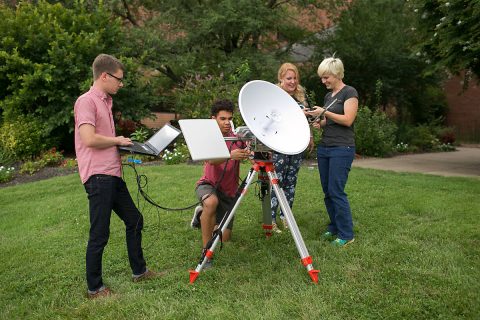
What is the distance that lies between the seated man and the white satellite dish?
454mm

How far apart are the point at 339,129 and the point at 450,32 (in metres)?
4.76

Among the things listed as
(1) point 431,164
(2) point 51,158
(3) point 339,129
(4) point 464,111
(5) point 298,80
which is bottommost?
(1) point 431,164

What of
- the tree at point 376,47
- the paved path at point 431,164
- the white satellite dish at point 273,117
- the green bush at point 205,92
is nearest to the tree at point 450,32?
the paved path at point 431,164

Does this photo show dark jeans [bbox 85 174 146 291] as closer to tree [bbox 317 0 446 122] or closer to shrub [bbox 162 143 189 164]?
shrub [bbox 162 143 189 164]

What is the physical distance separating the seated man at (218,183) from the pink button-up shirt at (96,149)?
87 centimetres

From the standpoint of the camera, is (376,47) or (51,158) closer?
(51,158)

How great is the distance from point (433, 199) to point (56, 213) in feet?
16.1

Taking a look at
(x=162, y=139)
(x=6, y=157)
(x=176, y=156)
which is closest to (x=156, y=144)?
(x=162, y=139)

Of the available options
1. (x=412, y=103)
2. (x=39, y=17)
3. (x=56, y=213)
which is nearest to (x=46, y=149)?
(x=39, y=17)

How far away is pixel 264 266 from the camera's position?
376 centimetres

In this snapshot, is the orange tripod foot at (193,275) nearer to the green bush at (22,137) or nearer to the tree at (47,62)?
the tree at (47,62)

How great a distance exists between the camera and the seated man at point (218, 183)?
383 centimetres

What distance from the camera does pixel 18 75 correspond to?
10.4 m

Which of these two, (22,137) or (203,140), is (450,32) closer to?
(203,140)
